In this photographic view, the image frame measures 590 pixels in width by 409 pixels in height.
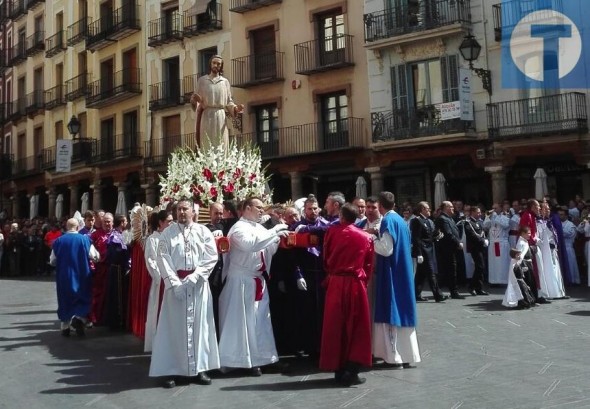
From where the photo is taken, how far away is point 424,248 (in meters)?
13.0

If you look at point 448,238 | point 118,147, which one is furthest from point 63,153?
point 448,238

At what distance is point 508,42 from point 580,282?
28.2ft

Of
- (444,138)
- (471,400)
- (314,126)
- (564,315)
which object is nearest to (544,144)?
(444,138)

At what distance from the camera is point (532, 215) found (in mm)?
12789

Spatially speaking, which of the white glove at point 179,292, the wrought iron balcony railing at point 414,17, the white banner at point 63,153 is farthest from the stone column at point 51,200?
the white glove at point 179,292

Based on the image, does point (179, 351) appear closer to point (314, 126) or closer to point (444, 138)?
point (444, 138)

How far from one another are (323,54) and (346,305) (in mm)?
20245

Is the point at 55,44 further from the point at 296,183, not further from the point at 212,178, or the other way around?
the point at 212,178

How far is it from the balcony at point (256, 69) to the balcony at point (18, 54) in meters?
18.9

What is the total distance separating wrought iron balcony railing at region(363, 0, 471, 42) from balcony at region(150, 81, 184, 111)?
973 cm

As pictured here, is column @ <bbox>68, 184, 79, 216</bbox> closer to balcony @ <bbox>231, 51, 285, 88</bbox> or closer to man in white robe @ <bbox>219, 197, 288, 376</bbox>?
balcony @ <bbox>231, 51, 285, 88</bbox>

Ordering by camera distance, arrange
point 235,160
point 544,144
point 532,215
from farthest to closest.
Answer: point 544,144, point 532,215, point 235,160

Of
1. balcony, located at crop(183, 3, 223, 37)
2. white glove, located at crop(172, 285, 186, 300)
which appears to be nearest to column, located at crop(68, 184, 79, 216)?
balcony, located at crop(183, 3, 223, 37)

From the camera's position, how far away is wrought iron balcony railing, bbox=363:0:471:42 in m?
22.1
